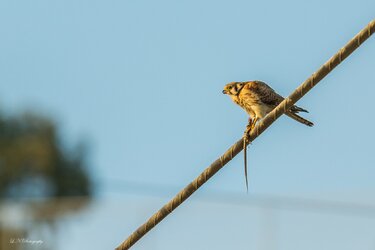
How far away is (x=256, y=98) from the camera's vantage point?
11.9 metres

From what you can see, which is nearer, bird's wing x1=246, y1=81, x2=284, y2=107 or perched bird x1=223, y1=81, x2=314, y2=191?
perched bird x1=223, y1=81, x2=314, y2=191

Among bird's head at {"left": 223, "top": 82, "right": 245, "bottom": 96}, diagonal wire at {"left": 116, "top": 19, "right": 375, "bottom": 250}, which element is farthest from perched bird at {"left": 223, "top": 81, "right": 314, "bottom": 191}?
diagonal wire at {"left": 116, "top": 19, "right": 375, "bottom": 250}

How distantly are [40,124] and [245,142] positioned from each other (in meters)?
73.5

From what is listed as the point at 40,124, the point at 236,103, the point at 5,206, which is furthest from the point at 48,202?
the point at 40,124

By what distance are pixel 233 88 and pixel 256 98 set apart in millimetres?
720

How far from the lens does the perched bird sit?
11.4 meters

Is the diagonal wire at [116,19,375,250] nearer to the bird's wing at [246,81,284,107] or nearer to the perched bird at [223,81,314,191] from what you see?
the perched bird at [223,81,314,191]

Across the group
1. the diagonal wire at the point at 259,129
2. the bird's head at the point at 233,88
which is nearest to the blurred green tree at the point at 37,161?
the bird's head at the point at 233,88

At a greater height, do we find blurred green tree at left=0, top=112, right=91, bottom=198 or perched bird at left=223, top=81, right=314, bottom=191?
perched bird at left=223, top=81, right=314, bottom=191

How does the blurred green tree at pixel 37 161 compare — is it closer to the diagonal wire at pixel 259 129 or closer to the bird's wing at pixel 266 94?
the bird's wing at pixel 266 94

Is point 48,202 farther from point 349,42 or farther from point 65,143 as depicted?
point 65,143

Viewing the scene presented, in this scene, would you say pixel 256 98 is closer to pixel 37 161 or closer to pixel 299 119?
pixel 299 119

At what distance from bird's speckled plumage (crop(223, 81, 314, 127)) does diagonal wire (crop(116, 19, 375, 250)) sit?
167 inches

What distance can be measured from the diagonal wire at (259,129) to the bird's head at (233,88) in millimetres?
5166
